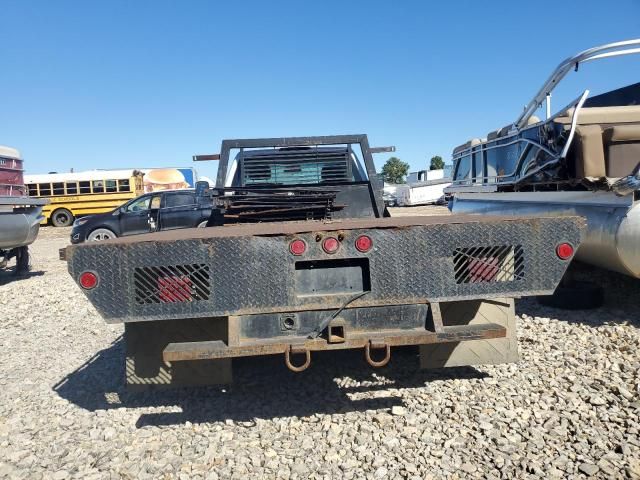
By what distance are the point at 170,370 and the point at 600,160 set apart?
16.2 ft

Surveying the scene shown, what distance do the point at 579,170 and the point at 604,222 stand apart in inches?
39.4

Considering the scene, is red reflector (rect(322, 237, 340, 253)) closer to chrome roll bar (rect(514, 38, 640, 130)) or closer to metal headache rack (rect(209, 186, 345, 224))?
metal headache rack (rect(209, 186, 345, 224))

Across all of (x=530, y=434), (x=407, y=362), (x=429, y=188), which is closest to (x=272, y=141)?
(x=407, y=362)

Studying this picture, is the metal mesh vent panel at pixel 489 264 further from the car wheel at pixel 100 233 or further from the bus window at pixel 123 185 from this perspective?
the bus window at pixel 123 185

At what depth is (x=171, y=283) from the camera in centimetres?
293

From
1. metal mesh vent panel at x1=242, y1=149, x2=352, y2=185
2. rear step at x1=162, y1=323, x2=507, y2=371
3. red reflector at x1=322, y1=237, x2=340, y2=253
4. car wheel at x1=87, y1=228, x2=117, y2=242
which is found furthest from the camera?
car wheel at x1=87, y1=228, x2=117, y2=242

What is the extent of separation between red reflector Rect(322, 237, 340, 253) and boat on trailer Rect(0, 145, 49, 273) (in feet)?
23.8

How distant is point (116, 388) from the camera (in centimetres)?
392

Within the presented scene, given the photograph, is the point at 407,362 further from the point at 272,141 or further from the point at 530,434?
the point at 272,141

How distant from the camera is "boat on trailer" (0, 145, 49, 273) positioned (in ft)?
27.2

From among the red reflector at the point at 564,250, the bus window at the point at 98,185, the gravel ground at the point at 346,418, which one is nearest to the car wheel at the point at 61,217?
the bus window at the point at 98,185

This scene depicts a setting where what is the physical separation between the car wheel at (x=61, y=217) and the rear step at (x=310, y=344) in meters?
25.5

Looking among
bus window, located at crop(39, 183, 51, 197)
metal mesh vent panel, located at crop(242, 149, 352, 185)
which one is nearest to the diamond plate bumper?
metal mesh vent panel, located at crop(242, 149, 352, 185)

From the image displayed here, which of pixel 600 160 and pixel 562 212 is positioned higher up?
pixel 600 160
